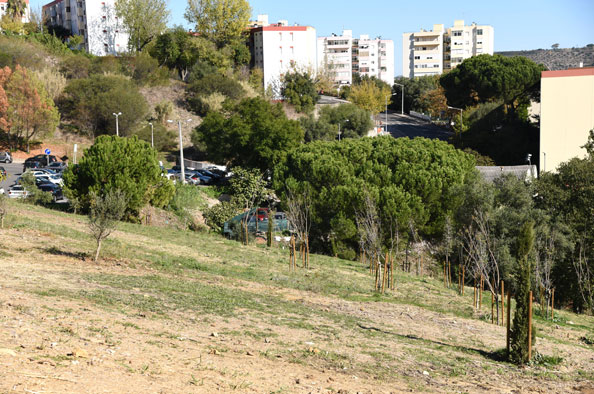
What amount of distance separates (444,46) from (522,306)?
141545mm

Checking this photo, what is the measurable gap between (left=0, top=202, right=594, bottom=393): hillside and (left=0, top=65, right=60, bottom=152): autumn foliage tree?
143ft

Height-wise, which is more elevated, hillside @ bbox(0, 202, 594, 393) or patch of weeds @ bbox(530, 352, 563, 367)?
hillside @ bbox(0, 202, 594, 393)

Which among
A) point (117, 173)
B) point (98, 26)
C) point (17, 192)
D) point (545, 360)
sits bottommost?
point (545, 360)

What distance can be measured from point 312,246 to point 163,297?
2102 cm

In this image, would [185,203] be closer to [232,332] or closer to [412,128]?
[232,332]

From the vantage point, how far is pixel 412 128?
311 ft

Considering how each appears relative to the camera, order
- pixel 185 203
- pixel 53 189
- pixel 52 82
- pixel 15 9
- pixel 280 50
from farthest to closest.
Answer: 1. pixel 280 50
2. pixel 15 9
3. pixel 52 82
4. pixel 53 189
5. pixel 185 203

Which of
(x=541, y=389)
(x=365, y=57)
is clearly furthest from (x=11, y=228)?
(x=365, y=57)

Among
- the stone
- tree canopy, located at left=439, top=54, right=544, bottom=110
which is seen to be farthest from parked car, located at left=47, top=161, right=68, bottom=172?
tree canopy, located at left=439, top=54, right=544, bottom=110

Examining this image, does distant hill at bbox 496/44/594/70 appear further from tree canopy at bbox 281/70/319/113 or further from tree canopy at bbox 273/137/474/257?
tree canopy at bbox 273/137/474/257

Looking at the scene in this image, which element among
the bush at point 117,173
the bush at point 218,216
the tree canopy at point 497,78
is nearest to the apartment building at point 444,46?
the tree canopy at point 497,78

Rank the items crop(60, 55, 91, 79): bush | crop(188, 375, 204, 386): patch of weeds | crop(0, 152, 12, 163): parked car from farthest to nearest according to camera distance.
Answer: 1. crop(60, 55, 91, 79): bush
2. crop(0, 152, 12, 163): parked car
3. crop(188, 375, 204, 386): patch of weeds

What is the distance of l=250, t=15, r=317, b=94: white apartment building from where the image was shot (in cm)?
10212

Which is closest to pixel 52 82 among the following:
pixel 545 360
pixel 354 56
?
pixel 545 360
